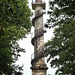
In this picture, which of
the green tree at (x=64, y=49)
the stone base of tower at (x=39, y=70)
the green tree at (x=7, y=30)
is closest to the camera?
the green tree at (x=7, y=30)

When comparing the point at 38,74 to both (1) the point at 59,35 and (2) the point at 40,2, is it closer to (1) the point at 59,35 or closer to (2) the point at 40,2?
(1) the point at 59,35

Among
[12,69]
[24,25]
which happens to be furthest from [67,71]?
[24,25]

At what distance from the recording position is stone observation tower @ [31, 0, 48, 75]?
20500 millimetres

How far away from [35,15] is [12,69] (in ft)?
34.5

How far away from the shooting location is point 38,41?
2231cm

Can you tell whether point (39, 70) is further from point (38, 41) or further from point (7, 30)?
point (7, 30)

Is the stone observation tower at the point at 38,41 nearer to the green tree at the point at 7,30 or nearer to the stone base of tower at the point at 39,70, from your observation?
the stone base of tower at the point at 39,70

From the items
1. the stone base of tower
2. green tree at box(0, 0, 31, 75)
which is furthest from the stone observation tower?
green tree at box(0, 0, 31, 75)

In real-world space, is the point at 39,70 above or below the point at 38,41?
below

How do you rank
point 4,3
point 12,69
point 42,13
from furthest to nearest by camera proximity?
1. point 42,13
2. point 12,69
3. point 4,3

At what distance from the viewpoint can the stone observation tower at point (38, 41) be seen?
2050cm

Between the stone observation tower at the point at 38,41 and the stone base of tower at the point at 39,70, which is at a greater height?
the stone observation tower at the point at 38,41

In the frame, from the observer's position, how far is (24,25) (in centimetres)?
1905

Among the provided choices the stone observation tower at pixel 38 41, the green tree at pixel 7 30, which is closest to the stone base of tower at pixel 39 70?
the stone observation tower at pixel 38 41
